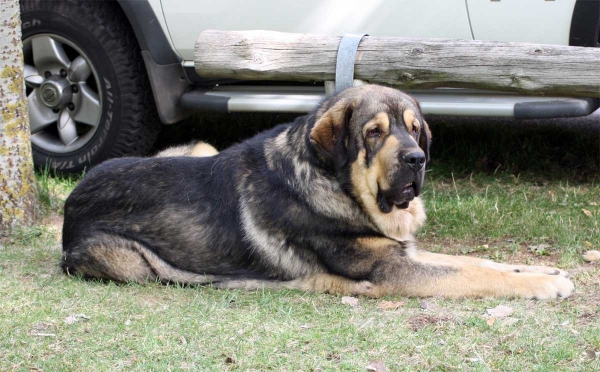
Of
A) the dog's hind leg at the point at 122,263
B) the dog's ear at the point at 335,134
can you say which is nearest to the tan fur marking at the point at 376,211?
the dog's ear at the point at 335,134

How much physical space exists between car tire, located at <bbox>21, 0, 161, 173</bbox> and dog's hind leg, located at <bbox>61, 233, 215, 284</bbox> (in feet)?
7.25

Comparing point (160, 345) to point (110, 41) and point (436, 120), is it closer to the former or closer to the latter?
point (110, 41)

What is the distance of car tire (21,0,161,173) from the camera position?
7250mm

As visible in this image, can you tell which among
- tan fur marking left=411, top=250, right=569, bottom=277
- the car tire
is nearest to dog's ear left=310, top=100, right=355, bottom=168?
tan fur marking left=411, top=250, right=569, bottom=277

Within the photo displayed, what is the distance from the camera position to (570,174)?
24.8 feet

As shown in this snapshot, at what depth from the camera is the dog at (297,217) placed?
4.81 metres

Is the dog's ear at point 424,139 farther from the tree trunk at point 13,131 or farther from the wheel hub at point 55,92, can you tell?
the wheel hub at point 55,92

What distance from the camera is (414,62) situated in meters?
5.60

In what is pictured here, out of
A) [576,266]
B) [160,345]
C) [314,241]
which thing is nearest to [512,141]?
[576,266]

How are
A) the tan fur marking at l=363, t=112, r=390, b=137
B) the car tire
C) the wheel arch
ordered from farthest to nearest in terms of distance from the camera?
the car tire < the wheel arch < the tan fur marking at l=363, t=112, r=390, b=137

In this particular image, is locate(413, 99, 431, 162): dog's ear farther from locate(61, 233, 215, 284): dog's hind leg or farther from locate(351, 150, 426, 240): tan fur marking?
locate(61, 233, 215, 284): dog's hind leg

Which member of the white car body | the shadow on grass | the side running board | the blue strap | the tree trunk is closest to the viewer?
the blue strap

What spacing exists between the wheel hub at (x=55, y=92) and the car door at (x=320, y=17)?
1120mm

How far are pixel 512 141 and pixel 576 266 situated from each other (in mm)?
3104
